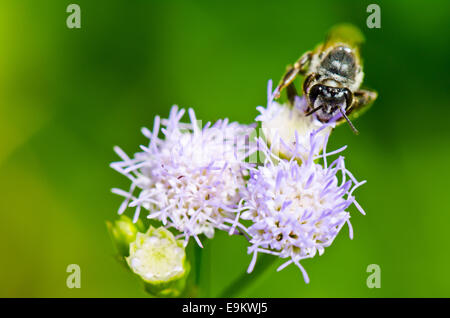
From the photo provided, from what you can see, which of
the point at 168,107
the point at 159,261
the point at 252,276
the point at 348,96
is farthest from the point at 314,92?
the point at 168,107

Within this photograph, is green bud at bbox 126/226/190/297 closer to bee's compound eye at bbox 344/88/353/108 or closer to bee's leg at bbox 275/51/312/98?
bee's leg at bbox 275/51/312/98

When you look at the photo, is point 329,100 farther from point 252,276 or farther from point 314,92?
point 252,276

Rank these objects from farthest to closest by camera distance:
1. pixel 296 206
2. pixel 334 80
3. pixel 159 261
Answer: pixel 334 80 → pixel 159 261 → pixel 296 206

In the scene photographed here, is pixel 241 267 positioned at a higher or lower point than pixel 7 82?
lower

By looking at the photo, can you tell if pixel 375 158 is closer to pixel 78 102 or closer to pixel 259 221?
pixel 259 221

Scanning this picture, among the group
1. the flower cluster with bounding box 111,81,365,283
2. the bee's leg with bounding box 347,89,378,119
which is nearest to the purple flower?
the flower cluster with bounding box 111,81,365,283
